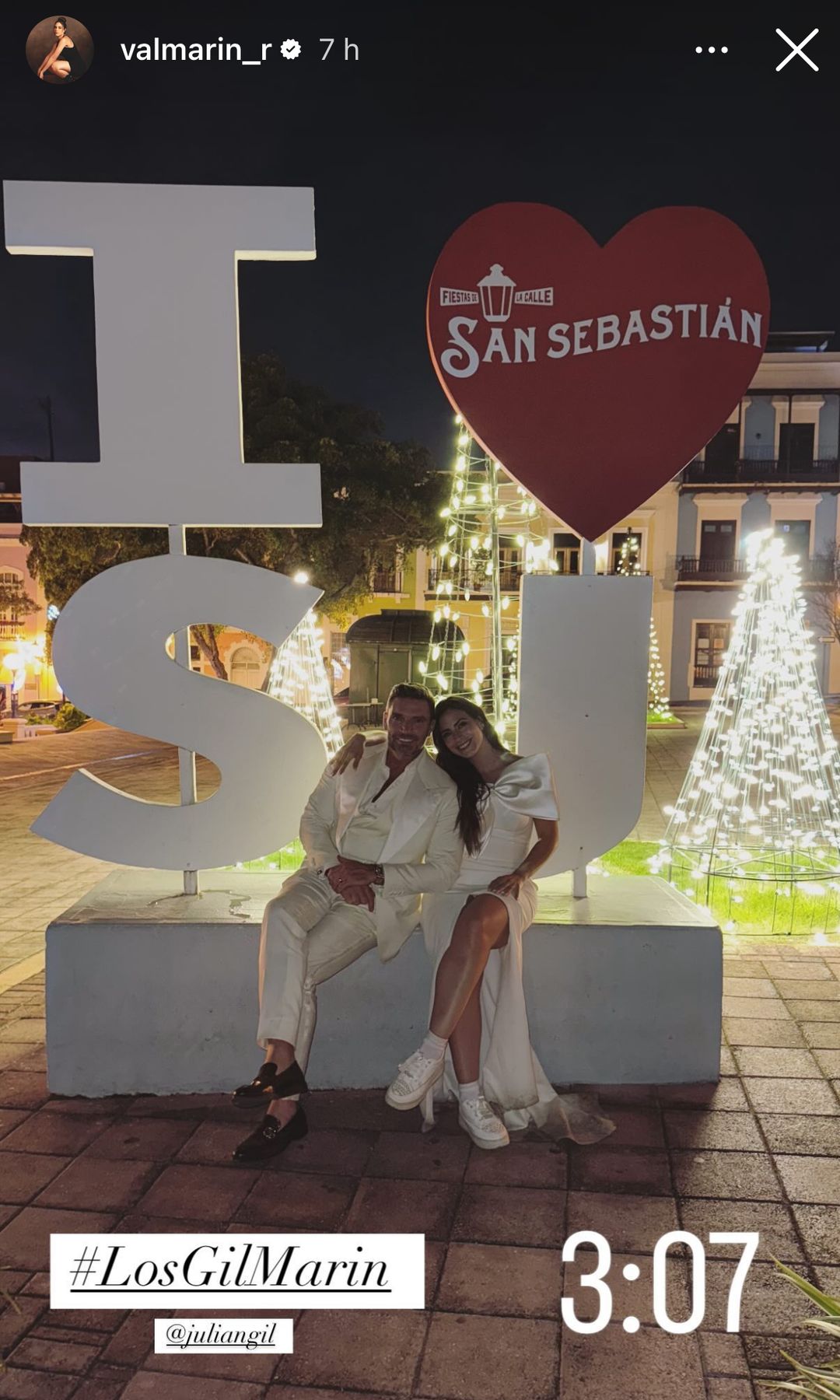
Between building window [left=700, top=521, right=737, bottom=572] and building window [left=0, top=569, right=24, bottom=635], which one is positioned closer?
building window [left=700, top=521, right=737, bottom=572]

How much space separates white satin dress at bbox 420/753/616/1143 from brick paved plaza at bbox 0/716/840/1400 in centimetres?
12

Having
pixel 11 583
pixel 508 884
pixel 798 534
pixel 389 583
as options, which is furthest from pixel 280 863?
pixel 11 583

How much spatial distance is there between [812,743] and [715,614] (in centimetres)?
2321

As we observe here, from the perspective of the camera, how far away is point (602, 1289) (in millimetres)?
2451

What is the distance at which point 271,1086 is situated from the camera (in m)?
3.06

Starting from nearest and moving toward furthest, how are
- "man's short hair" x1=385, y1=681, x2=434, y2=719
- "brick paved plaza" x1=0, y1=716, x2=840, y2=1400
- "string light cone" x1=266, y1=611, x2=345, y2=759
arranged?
"brick paved plaza" x1=0, y1=716, x2=840, y2=1400 → "man's short hair" x1=385, y1=681, x2=434, y2=719 → "string light cone" x1=266, y1=611, x2=345, y2=759

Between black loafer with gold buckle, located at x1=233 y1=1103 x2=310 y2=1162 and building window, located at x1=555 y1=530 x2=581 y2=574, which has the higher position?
building window, located at x1=555 y1=530 x2=581 y2=574

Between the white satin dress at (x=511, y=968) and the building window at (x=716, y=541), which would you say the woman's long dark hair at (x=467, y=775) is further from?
the building window at (x=716, y=541)

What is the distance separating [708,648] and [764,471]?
201 inches

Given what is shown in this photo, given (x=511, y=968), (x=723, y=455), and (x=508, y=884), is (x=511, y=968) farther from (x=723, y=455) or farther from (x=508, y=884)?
(x=723, y=455)

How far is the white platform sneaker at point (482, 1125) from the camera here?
3.10m

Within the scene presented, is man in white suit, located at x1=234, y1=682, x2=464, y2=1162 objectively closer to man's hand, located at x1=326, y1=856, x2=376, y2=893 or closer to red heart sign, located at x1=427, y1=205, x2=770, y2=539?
man's hand, located at x1=326, y1=856, x2=376, y2=893

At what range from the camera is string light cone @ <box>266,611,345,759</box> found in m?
6.66

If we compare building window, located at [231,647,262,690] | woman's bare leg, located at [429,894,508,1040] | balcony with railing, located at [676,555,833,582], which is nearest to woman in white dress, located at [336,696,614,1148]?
woman's bare leg, located at [429,894,508,1040]
